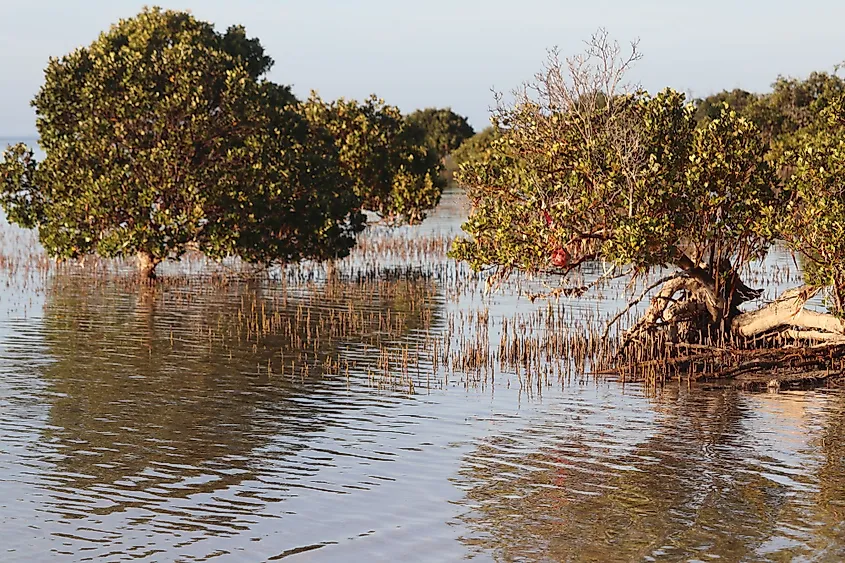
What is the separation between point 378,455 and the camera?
13.9 m

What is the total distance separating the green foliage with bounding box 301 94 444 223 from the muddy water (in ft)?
55.2

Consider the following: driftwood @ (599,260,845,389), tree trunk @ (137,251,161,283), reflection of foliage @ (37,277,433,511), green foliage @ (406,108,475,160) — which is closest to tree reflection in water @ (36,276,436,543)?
reflection of foliage @ (37,277,433,511)

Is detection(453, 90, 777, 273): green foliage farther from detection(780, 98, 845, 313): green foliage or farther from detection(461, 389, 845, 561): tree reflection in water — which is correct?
detection(461, 389, 845, 561): tree reflection in water

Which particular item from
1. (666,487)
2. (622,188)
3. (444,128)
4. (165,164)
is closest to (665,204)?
(622,188)

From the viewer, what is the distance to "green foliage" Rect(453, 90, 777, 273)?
1862cm

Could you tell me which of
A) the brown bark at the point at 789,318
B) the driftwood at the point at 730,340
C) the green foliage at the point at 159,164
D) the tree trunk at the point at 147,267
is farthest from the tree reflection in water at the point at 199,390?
the brown bark at the point at 789,318

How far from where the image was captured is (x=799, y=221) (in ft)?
59.6

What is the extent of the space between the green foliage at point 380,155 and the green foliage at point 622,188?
820 inches

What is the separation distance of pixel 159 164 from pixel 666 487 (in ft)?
71.2

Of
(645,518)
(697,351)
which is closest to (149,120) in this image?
(697,351)

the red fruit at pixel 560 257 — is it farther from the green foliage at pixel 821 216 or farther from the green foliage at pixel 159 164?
the green foliage at pixel 159 164

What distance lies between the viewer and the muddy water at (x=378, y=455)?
10.6 m

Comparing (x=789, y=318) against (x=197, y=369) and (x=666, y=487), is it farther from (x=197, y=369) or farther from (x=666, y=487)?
(x=197, y=369)

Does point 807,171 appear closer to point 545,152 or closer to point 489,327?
point 545,152
